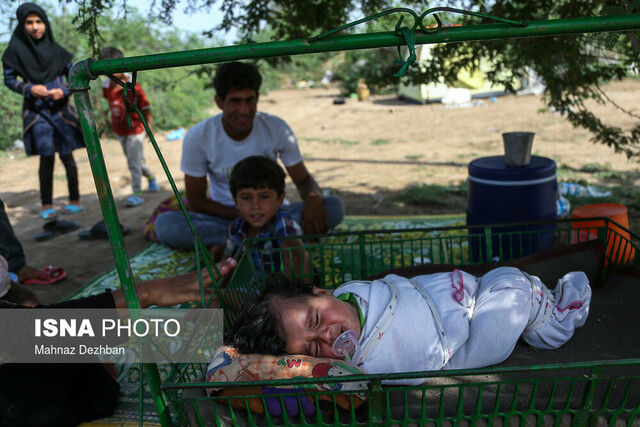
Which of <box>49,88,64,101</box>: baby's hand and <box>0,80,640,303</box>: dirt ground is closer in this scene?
<box>0,80,640,303</box>: dirt ground

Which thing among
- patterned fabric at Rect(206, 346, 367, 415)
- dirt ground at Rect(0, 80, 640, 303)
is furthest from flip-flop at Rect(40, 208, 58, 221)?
patterned fabric at Rect(206, 346, 367, 415)

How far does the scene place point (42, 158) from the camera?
5098 millimetres

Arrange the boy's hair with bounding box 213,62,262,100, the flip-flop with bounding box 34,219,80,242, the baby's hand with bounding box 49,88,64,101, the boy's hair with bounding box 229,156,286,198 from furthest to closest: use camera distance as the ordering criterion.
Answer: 1. the baby's hand with bounding box 49,88,64,101
2. the flip-flop with bounding box 34,219,80,242
3. the boy's hair with bounding box 213,62,262,100
4. the boy's hair with bounding box 229,156,286,198

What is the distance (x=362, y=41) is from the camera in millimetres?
1326

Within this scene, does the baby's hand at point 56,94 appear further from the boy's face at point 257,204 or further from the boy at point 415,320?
the boy at point 415,320

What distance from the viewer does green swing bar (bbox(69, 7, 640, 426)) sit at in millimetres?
1300

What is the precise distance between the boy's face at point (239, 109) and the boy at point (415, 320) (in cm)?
171

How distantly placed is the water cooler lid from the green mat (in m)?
0.58

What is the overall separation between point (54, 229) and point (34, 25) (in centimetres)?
175

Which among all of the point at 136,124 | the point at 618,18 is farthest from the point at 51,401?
the point at 136,124

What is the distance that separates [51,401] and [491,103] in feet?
36.4

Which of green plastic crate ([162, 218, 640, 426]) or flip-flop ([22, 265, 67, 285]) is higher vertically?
green plastic crate ([162, 218, 640, 426])

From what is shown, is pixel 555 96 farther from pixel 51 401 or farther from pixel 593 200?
pixel 51 401

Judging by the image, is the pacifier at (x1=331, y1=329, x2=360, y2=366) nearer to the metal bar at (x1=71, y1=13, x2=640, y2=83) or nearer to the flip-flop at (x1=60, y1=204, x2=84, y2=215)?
the metal bar at (x1=71, y1=13, x2=640, y2=83)
